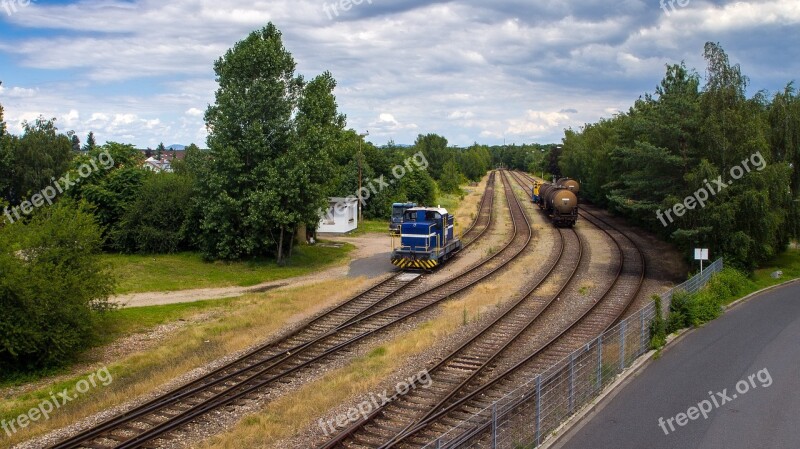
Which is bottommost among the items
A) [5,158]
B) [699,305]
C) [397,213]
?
[699,305]

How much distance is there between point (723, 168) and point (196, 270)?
2442 centimetres

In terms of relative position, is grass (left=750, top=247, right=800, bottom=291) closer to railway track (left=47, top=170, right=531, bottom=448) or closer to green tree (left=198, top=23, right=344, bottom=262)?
railway track (left=47, top=170, right=531, bottom=448)

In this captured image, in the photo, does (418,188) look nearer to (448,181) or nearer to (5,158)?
(448,181)

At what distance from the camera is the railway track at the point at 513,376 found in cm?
1104

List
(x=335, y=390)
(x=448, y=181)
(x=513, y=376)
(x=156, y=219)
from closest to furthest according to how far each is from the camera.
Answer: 1. (x=335, y=390)
2. (x=513, y=376)
3. (x=156, y=219)
4. (x=448, y=181)

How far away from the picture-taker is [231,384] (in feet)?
46.0

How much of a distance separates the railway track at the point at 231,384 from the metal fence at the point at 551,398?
5.16m

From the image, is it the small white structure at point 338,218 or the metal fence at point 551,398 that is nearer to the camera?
the metal fence at point 551,398

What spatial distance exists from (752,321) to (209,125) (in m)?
24.8

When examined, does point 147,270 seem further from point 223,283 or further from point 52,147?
point 52,147

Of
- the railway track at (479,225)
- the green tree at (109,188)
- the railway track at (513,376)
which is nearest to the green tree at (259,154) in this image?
the green tree at (109,188)

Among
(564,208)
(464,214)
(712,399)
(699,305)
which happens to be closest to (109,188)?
(699,305)

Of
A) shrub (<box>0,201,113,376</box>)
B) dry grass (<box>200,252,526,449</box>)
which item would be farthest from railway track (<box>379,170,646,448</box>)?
shrub (<box>0,201,113,376</box>)

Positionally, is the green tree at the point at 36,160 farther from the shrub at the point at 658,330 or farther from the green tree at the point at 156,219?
the shrub at the point at 658,330
